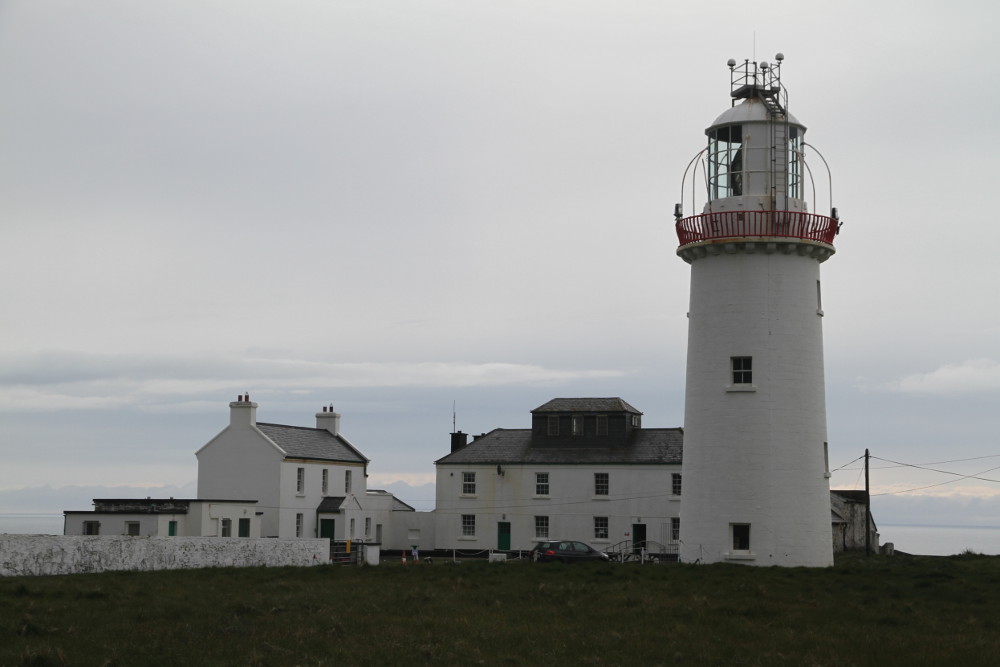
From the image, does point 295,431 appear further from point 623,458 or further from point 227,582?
point 227,582

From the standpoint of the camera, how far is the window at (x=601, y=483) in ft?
204

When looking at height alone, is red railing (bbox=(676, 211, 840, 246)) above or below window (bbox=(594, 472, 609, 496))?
above

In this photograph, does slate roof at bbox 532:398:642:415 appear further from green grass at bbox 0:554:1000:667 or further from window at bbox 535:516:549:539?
green grass at bbox 0:554:1000:667

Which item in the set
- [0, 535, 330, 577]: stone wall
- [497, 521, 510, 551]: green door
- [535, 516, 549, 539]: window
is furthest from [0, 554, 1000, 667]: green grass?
[497, 521, 510, 551]: green door

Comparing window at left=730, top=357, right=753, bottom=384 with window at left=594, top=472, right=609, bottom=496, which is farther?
window at left=594, top=472, right=609, bottom=496

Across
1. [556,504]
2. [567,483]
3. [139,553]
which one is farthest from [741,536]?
[556,504]

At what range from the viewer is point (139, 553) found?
118 ft

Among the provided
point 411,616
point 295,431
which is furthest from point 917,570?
point 295,431

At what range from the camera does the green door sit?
63.3 m

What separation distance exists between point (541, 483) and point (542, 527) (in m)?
2.44

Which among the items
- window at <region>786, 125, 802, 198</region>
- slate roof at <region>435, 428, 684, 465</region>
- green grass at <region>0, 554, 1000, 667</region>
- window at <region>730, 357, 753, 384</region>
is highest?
window at <region>786, 125, 802, 198</region>

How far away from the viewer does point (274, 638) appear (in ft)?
67.5

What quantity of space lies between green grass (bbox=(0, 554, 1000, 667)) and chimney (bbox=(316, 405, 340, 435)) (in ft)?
113

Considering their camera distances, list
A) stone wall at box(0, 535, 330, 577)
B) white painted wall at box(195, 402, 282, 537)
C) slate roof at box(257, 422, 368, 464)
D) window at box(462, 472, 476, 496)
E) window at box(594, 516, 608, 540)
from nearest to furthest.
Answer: stone wall at box(0, 535, 330, 577) → white painted wall at box(195, 402, 282, 537) → slate roof at box(257, 422, 368, 464) → window at box(594, 516, 608, 540) → window at box(462, 472, 476, 496)
